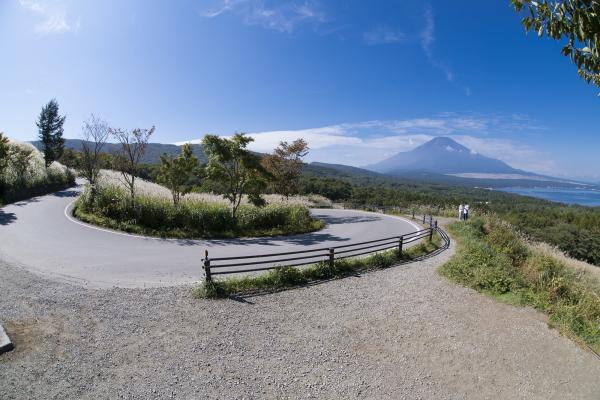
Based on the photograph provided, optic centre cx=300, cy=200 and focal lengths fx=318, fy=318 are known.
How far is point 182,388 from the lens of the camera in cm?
574

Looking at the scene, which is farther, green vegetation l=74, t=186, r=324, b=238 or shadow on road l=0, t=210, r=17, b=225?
green vegetation l=74, t=186, r=324, b=238

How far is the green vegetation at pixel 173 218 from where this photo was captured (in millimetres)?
16953

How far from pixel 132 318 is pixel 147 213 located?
10.7m

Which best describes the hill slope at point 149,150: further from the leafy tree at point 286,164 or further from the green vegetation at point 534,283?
the green vegetation at point 534,283

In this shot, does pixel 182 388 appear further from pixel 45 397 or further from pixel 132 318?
pixel 132 318

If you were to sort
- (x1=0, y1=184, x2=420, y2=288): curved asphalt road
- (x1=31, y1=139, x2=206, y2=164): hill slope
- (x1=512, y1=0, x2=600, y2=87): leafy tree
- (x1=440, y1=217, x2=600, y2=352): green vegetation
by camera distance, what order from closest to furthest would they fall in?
(x1=512, y1=0, x2=600, y2=87): leafy tree
(x1=440, y1=217, x2=600, y2=352): green vegetation
(x1=0, y1=184, x2=420, y2=288): curved asphalt road
(x1=31, y1=139, x2=206, y2=164): hill slope

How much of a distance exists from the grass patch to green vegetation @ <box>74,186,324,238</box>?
6927mm

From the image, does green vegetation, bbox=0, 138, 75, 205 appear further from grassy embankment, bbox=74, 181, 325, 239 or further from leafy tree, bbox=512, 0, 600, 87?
leafy tree, bbox=512, 0, 600, 87

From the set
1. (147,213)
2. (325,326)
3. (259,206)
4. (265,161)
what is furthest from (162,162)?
(325,326)

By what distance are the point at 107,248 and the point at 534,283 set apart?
55.5 ft

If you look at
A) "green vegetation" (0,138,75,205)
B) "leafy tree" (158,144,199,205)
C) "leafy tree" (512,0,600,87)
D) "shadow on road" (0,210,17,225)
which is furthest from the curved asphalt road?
"leafy tree" (512,0,600,87)

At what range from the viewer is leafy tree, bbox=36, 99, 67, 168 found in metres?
33.5

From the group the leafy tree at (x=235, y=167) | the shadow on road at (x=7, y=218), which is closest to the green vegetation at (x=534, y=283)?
the leafy tree at (x=235, y=167)

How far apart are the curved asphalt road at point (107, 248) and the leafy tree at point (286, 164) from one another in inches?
462
